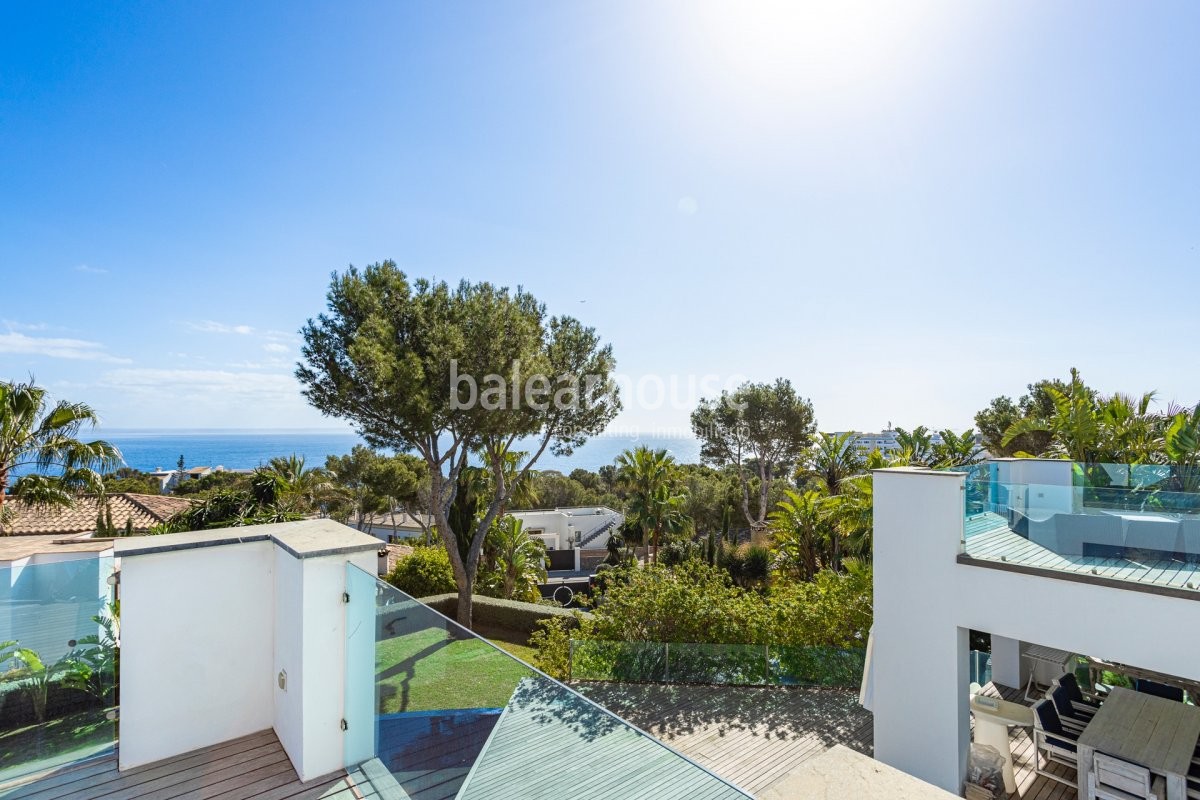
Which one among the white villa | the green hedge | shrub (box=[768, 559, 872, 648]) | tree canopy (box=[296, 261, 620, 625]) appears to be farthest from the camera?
the white villa

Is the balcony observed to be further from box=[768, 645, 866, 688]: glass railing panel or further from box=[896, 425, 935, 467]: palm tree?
box=[896, 425, 935, 467]: palm tree

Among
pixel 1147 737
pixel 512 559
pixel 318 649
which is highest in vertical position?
pixel 318 649

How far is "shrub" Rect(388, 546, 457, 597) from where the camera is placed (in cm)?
1730

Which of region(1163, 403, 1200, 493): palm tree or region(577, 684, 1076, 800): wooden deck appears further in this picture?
region(1163, 403, 1200, 493): palm tree

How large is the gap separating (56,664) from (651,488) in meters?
20.7

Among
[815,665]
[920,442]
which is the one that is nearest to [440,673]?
[815,665]

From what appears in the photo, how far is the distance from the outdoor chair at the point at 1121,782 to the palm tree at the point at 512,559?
16404mm

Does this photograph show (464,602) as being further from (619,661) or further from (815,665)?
(815,665)

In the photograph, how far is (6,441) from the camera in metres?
7.86

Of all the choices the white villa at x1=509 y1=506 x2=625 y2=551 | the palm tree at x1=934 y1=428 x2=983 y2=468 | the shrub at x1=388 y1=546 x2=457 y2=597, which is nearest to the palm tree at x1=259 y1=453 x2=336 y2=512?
the shrub at x1=388 y1=546 x2=457 y2=597

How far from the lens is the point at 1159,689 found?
6.60 metres

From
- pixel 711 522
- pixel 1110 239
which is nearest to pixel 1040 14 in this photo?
pixel 1110 239

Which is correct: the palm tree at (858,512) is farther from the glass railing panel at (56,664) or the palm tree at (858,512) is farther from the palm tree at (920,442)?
the glass railing panel at (56,664)

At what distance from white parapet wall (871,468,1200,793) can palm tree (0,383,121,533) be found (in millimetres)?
11891
